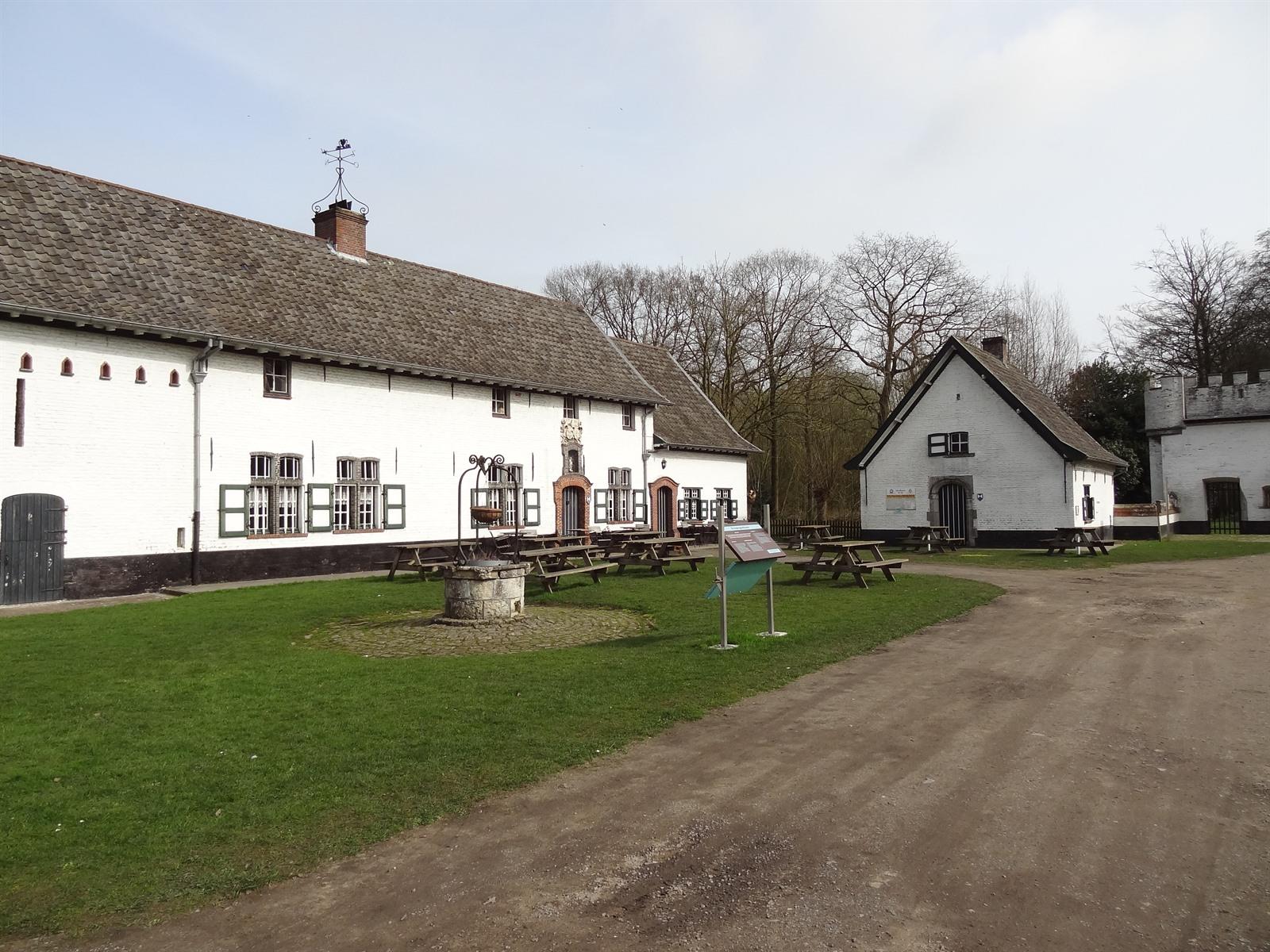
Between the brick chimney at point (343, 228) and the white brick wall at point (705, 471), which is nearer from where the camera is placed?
the brick chimney at point (343, 228)

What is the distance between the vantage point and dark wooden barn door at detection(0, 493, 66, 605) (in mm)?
14930

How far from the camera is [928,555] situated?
26.0 metres

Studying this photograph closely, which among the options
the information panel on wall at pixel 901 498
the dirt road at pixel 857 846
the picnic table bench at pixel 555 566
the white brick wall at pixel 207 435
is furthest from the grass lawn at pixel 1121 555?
the dirt road at pixel 857 846

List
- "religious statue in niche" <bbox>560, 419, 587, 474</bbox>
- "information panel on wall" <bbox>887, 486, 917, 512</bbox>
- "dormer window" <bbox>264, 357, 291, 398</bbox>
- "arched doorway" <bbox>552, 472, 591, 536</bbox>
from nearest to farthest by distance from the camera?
1. "dormer window" <bbox>264, 357, 291, 398</bbox>
2. "arched doorway" <bbox>552, 472, 591, 536</bbox>
3. "religious statue in niche" <bbox>560, 419, 587, 474</bbox>
4. "information panel on wall" <bbox>887, 486, 917, 512</bbox>

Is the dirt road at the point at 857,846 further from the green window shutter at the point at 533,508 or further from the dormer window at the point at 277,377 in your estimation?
the green window shutter at the point at 533,508

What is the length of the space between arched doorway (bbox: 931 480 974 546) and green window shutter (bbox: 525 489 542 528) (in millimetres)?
15053

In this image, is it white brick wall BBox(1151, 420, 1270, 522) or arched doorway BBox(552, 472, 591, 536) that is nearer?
arched doorway BBox(552, 472, 591, 536)

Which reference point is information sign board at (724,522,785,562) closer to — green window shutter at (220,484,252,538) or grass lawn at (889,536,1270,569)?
green window shutter at (220,484,252,538)

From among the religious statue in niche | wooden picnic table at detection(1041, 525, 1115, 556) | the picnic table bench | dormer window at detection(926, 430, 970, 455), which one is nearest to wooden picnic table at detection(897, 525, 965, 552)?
dormer window at detection(926, 430, 970, 455)

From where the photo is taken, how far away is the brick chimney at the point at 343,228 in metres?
23.6

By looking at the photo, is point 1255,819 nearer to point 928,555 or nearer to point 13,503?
point 13,503

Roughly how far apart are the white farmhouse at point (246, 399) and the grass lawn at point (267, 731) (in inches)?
182

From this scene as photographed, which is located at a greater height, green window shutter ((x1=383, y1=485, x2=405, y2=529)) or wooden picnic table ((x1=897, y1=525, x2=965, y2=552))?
green window shutter ((x1=383, y1=485, x2=405, y2=529))

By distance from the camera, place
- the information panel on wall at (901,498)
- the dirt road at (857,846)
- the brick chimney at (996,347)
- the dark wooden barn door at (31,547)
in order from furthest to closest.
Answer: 1. the brick chimney at (996,347)
2. the information panel on wall at (901,498)
3. the dark wooden barn door at (31,547)
4. the dirt road at (857,846)
